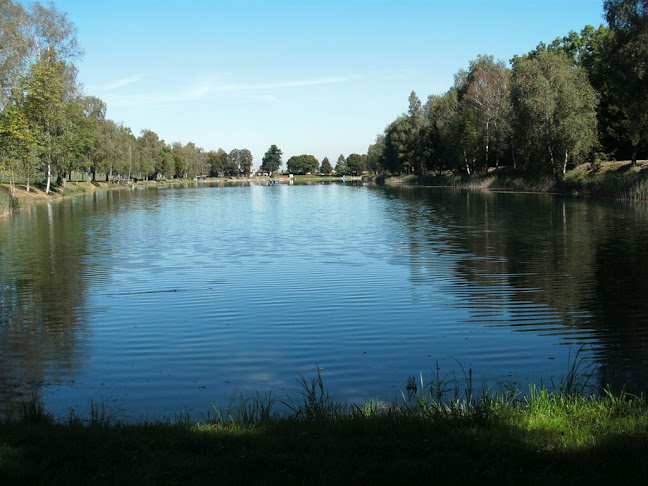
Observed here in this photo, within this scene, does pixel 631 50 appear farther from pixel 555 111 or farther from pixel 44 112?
pixel 44 112

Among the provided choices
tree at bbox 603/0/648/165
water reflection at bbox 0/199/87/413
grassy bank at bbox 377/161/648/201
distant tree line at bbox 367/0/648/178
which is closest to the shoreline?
grassy bank at bbox 377/161/648/201

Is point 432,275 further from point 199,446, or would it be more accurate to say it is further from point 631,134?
point 631,134

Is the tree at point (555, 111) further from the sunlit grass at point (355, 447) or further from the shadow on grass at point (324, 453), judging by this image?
the shadow on grass at point (324, 453)

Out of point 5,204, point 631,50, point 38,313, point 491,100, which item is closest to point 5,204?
A: point 5,204

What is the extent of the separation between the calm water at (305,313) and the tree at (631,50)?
1633cm

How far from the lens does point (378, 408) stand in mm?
6828

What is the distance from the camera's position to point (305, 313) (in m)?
12.9

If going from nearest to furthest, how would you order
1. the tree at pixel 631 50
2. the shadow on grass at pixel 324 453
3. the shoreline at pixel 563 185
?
the shadow on grass at pixel 324 453 → the tree at pixel 631 50 → the shoreline at pixel 563 185

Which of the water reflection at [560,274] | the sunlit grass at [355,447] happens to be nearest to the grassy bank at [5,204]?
the water reflection at [560,274]

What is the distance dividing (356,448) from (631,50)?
40717 millimetres

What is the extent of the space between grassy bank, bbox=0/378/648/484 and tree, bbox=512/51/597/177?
51530mm

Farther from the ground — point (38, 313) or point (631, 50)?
point (631, 50)

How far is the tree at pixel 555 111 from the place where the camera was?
52.9 m

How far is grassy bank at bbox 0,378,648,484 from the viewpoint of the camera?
4.62m
